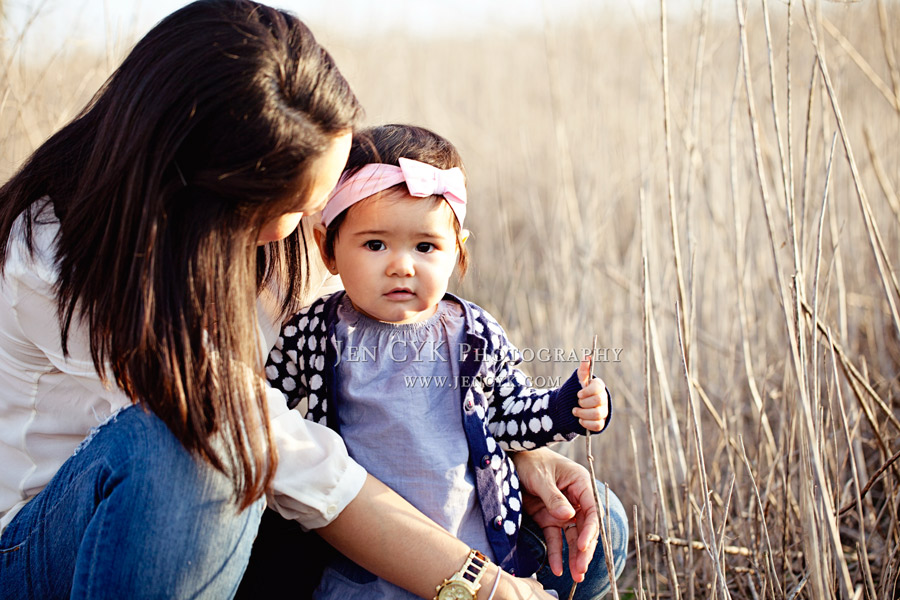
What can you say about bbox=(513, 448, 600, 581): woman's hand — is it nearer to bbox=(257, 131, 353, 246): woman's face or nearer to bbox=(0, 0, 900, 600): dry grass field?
Result: bbox=(0, 0, 900, 600): dry grass field

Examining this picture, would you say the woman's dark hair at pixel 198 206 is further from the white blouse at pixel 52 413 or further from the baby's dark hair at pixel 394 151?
the baby's dark hair at pixel 394 151

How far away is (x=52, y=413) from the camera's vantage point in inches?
44.2

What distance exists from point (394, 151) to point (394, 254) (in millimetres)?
165

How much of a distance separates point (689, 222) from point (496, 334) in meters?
0.49

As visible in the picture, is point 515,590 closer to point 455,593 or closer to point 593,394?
point 455,593

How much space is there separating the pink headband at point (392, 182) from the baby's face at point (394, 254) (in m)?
0.01

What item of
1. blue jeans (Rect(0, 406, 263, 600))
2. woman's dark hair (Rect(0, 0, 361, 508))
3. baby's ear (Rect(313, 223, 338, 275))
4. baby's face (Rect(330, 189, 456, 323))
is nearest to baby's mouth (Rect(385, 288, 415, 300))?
baby's face (Rect(330, 189, 456, 323))

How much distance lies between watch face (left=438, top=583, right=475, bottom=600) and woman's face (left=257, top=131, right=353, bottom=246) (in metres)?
0.54

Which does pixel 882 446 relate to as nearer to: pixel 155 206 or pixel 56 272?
pixel 155 206

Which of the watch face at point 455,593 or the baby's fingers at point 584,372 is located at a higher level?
the baby's fingers at point 584,372

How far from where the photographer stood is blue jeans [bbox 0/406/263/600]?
3.15 ft

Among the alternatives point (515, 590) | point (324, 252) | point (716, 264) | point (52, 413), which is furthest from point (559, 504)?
point (716, 264)

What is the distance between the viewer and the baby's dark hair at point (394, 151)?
118 cm

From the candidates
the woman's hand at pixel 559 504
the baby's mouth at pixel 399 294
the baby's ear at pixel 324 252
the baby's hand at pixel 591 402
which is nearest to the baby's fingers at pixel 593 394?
the baby's hand at pixel 591 402
